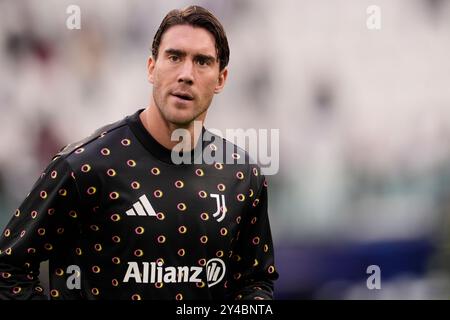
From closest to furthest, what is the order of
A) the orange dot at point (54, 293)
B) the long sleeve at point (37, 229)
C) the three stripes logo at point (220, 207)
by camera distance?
the long sleeve at point (37, 229) < the orange dot at point (54, 293) < the three stripes logo at point (220, 207)

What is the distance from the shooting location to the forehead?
8.38ft

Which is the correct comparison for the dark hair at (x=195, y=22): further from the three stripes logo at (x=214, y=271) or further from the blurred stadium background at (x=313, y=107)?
the blurred stadium background at (x=313, y=107)

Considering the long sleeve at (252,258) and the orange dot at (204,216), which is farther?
the long sleeve at (252,258)

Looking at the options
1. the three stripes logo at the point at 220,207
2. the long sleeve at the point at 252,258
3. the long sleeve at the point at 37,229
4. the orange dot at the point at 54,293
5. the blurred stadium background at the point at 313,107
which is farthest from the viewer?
the blurred stadium background at the point at 313,107

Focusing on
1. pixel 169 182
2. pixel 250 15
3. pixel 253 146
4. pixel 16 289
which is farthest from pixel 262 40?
pixel 16 289

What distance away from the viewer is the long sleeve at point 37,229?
7.64ft

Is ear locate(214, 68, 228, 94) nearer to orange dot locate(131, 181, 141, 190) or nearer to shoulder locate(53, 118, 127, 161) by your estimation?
shoulder locate(53, 118, 127, 161)

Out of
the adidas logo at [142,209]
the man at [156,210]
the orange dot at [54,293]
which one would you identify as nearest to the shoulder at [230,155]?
the man at [156,210]

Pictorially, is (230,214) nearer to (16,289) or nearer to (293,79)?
(16,289)

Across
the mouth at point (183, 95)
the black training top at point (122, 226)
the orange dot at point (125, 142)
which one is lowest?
the black training top at point (122, 226)

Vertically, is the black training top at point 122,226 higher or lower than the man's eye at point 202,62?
lower

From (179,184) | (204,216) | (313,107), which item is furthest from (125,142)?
(313,107)

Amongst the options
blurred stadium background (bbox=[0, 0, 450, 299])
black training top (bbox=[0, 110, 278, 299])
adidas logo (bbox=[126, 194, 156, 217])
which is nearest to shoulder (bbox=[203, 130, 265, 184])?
black training top (bbox=[0, 110, 278, 299])

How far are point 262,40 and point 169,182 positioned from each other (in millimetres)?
2312
